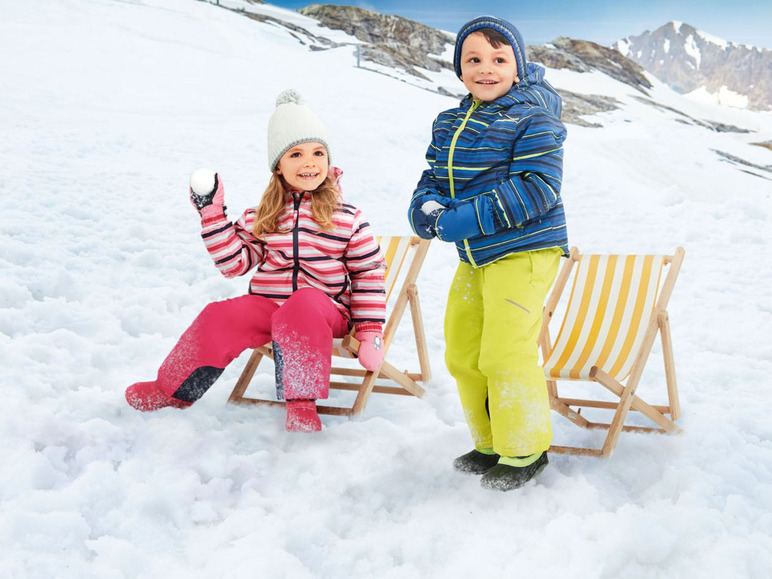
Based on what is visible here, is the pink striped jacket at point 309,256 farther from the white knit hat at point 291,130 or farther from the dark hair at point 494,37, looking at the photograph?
the dark hair at point 494,37

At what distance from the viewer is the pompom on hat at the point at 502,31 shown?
243cm

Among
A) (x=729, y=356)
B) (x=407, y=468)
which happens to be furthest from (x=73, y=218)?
(x=729, y=356)

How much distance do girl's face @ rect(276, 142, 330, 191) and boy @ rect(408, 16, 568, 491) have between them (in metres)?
0.59

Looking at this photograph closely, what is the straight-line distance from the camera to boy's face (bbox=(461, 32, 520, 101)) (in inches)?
95.7

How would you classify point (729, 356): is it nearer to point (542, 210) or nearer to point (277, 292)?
point (542, 210)

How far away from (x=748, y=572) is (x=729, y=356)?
7.30 feet

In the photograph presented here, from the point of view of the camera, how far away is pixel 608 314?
3221 mm

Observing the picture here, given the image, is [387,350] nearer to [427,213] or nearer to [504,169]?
[427,213]

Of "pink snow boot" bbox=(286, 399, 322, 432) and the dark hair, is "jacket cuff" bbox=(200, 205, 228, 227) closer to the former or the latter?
"pink snow boot" bbox=(286, 399, 322, 432)

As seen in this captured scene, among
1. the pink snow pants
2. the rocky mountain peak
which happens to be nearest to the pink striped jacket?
the pink snow pants

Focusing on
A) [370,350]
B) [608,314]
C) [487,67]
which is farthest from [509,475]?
[487,67]

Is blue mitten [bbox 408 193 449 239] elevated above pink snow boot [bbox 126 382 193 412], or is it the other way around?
blue mitten [bbox 408 193 449 239]

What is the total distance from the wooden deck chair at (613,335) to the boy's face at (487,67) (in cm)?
109

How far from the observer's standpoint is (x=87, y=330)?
12.1 ft
